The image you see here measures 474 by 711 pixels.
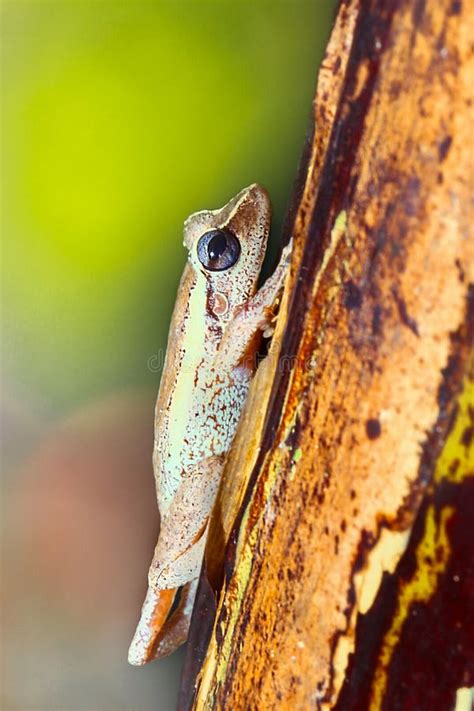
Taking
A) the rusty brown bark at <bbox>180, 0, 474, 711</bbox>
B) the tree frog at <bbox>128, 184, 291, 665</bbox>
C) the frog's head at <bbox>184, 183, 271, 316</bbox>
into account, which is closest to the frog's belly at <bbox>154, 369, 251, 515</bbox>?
the tree frog at <bbox>128, 184, 291, 665</bbox>

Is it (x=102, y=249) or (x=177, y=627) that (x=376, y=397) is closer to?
(x=102, y=249)

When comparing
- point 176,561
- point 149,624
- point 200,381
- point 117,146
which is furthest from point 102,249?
point 149,624

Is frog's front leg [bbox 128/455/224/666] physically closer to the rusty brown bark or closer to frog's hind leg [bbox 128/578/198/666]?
frog's hind leg [bbox 128/578/198/666]

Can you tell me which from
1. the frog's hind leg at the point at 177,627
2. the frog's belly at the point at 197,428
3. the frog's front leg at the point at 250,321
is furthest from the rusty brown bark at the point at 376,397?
the frog's hind leg at the point at 177,627

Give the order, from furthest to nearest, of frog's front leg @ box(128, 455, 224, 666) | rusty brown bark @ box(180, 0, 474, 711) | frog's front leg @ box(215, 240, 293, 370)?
frog's front leg @ box(128, 455, 224, 666) → frog's front leg @ box(215, 240, 293, 370) → rusty brown bark @ box(180, 0, 474, 711)

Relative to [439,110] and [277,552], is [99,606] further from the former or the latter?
[439,110]

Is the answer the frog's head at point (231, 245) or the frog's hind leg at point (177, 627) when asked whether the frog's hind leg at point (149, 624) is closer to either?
the frog's hind leg at point (177, 627)
